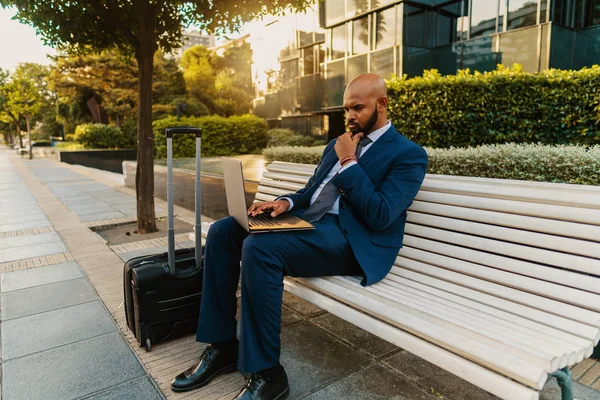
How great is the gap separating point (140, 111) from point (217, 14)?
68.5 inches

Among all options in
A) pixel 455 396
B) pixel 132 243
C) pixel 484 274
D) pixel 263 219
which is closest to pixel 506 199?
pixel 484 274

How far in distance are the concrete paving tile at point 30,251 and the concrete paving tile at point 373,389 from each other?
4.34 meters

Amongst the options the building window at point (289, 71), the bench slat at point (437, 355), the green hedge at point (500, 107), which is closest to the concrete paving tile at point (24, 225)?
the green hedge at point (500, 107)

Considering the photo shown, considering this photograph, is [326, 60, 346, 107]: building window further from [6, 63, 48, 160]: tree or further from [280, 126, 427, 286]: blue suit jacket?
[6, 63, 48, 160]: tree

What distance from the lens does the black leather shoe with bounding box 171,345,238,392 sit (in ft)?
7.65

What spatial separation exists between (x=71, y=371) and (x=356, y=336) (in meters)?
1.85

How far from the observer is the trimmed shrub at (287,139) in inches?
709

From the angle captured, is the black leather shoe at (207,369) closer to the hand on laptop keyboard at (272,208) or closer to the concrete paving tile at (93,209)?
the hand on laptop keyboard at (272,208)

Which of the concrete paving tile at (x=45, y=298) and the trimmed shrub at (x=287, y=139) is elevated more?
the trimmed shrub at (x=287, y=139)

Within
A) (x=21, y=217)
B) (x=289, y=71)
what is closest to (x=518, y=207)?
(x=21, y=217)

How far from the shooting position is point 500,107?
5.82 meters

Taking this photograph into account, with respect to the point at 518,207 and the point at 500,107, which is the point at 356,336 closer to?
the point at 518,207

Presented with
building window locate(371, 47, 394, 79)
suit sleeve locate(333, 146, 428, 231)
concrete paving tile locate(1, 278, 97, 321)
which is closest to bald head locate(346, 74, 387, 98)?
suit sleeve locate(333, 146, 428, 231)

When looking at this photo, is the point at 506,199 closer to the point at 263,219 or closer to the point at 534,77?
the point at 263,219
